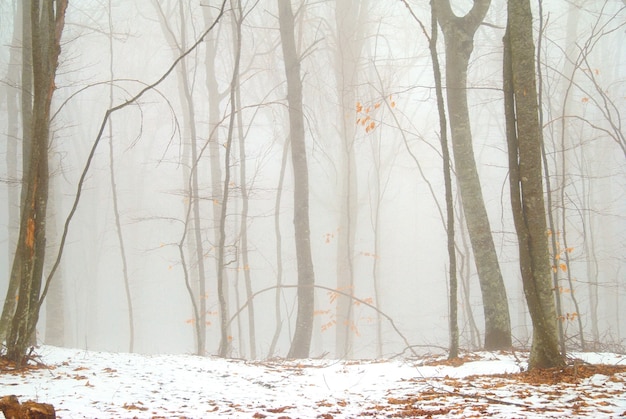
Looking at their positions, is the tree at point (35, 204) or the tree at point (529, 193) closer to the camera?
the tree at point (529, 193)

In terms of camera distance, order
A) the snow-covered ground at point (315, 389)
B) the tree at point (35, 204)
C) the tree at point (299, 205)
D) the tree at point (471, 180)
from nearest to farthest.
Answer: the snow-covered ground at point (315, 389)
the tree at point (35, 204)
the tree at point (471, 180)
the tree at point (299, 205)

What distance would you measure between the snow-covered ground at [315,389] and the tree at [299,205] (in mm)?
2784

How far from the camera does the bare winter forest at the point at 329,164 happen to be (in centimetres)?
463

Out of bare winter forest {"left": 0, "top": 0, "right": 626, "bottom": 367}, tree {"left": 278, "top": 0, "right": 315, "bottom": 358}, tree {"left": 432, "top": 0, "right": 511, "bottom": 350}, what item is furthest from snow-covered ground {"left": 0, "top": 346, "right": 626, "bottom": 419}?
tree {"left": 278, "top": 0, "right": 315, "bottom": 358}

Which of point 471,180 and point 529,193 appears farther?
point 471,180

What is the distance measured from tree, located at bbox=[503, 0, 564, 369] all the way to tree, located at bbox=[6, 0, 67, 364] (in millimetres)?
4217

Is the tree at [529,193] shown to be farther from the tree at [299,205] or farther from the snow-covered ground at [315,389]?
the tree at [299,205]

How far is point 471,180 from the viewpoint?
651cm

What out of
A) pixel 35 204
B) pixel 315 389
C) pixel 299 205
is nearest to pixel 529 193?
pixel 315 389

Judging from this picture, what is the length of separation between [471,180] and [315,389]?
3.60m

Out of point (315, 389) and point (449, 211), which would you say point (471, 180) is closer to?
point (449, 211)

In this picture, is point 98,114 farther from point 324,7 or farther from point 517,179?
point 517,179

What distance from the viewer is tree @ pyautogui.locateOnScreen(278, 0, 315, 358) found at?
8.40m

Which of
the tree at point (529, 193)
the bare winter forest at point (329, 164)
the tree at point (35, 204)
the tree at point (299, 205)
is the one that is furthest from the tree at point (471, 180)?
the tree at point (35, 204)
